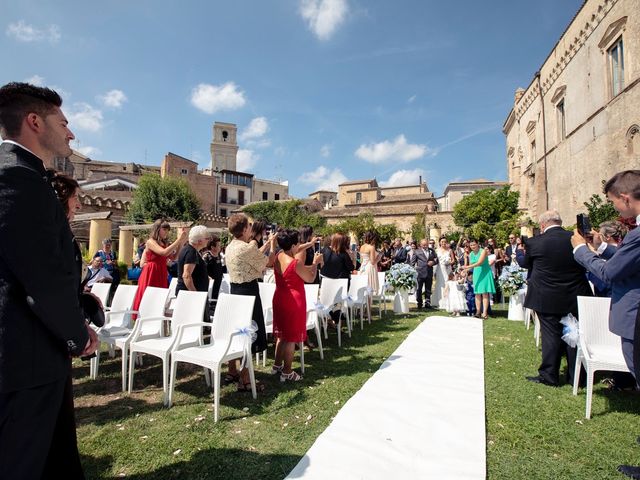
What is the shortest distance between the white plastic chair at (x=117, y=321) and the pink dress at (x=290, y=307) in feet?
6.61

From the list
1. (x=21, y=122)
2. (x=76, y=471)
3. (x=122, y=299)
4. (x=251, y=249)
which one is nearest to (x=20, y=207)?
(x=21, y=122)

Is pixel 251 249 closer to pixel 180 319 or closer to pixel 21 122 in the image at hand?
pixel 180 319

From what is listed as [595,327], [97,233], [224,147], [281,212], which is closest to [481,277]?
[595,327]

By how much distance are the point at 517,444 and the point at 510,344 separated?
11.4ft

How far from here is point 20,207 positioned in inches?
58.9

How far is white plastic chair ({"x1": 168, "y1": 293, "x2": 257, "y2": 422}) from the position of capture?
358 centimetres

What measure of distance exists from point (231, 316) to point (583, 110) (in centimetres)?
2261

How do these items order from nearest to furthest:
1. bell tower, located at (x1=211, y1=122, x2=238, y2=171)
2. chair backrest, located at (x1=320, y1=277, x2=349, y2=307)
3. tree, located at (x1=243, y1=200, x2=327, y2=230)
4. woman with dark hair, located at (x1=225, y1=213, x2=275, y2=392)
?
woman with dark hair, located at (x1=225, y1=213, x2=275, y2=392), chair backrest, located at (x1=320, y1=277, x2=349, y2=307), tree, located at (x1=243, y1=200, x2=327, y2=230), bell tower, located at (x1=211, y1=122, x2=238, y2=171)

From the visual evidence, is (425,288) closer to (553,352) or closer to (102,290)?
(553,352)

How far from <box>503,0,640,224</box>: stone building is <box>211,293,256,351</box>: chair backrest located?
1772cm

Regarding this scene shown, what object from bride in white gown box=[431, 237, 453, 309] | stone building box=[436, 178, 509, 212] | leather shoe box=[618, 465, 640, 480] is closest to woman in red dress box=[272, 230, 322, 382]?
leather shoe box=[618, 465, 640, 480]

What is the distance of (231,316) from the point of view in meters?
4.00

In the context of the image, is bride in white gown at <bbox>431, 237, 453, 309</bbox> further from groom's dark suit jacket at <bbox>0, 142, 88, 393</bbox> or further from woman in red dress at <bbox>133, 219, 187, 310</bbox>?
groom's dark suit jacket at <bbox>0, 142, 88, 393</bbox>

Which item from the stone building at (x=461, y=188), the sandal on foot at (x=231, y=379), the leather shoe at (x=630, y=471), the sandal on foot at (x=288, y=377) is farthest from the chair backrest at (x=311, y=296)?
the stone building at (x=461, y=188)
